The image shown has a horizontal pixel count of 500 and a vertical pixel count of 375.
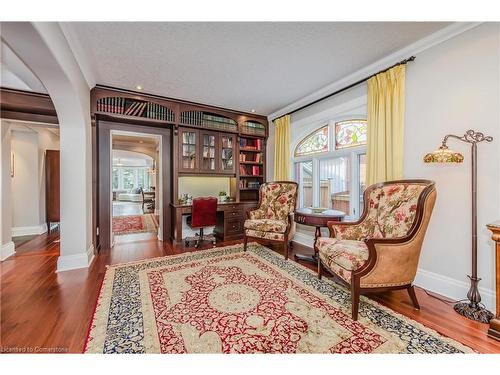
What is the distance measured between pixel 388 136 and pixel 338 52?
1.16m

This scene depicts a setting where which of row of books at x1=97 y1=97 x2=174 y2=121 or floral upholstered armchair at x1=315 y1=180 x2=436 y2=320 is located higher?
row of books at x1=97 y1=97 x2=174 y2=121

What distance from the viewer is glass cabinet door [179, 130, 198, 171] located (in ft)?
13.7

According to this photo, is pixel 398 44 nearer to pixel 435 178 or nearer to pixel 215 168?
pixel 435 178

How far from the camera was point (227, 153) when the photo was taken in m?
4.59

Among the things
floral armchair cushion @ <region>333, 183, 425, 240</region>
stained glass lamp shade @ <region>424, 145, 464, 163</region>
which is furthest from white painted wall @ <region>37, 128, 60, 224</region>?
stained glass lamp shade @ <region>424, 145, 464, 163</region>

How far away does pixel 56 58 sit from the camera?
6.14 feet

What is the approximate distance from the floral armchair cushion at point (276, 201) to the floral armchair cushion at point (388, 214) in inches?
46.9

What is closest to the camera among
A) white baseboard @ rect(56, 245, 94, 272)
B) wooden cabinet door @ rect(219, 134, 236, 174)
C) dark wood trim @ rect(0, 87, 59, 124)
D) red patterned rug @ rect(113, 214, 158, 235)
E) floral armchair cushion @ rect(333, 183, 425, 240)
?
floral armchair cushion @ rect(333, 183, 425, 240)

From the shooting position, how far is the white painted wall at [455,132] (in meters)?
1.93

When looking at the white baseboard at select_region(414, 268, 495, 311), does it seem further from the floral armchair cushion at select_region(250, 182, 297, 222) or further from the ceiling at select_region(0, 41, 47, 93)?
the ceiling at select_region(0, 41, 47, 93)

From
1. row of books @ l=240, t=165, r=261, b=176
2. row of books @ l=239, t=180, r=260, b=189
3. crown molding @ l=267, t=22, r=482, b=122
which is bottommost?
row of books @ l=239, t=180, r=260, b=189

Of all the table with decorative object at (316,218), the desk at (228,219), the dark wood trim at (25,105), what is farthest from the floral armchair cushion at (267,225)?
the dark wood trim at (25,105)

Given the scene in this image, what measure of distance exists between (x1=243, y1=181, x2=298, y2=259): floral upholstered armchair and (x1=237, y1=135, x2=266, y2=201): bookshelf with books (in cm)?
96
